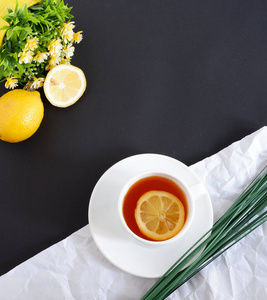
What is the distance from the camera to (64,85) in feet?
3.59

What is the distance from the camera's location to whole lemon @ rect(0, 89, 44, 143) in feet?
3.35

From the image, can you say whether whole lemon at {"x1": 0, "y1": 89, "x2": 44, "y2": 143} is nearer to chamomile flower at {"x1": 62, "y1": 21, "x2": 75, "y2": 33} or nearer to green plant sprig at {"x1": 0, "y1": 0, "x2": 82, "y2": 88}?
green plant sprig at {"x1": 0, "y1": 0, "x2": 82, "y2": 88}

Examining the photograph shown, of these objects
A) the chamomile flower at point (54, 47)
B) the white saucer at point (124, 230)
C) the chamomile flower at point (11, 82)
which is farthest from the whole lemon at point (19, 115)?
the white saucer at point (124, 230)

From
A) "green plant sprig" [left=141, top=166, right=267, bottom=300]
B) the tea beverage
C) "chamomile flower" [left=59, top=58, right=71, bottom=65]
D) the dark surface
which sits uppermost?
"chamomile flower" [left=59, top=58, right=71, bottom=65]

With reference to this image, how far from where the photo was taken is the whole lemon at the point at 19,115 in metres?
1.02

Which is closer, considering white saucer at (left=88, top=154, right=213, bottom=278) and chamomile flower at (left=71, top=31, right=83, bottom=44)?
white saucer at (left=88, top=154, right=213, bottom=278)

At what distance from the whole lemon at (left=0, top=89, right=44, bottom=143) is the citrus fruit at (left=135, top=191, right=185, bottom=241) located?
13.3 inches

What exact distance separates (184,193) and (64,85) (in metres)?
0.42

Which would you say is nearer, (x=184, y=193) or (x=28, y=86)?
(x=184, y=193)

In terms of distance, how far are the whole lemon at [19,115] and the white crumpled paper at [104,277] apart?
29cm

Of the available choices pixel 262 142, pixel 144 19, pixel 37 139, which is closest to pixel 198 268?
pixel 262 142

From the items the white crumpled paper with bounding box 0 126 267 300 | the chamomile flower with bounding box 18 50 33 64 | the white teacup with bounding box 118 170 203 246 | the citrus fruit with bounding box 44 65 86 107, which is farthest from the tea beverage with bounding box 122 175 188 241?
the chamomile flower with bounding box 18 50 33 64

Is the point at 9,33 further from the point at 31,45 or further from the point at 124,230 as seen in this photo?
the point at 124,230

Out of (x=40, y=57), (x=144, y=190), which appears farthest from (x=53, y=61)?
(x=144, y=190)
